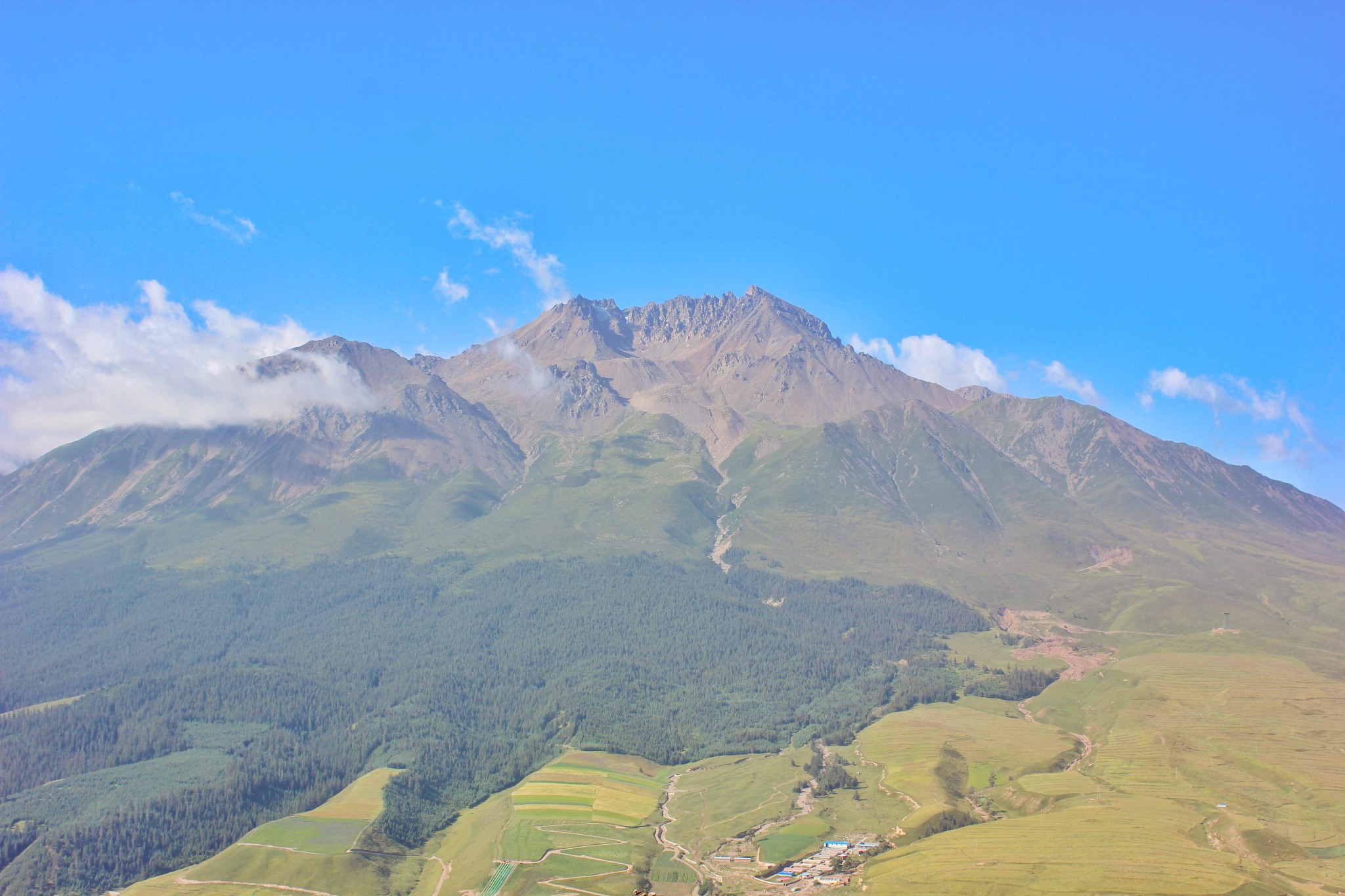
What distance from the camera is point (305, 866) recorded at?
144 meters

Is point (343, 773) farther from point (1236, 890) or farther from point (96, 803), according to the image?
point (1236, 890)

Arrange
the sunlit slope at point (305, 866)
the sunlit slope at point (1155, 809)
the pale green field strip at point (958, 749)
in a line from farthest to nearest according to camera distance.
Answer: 1. the pale green field strip at point (958, 749)
2. the sunlit slope at point (305, 866)
3. the sunlit slope at point (1155, 809)

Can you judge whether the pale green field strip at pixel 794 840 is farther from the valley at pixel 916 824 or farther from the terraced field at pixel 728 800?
the terraced field at pixel 728 800

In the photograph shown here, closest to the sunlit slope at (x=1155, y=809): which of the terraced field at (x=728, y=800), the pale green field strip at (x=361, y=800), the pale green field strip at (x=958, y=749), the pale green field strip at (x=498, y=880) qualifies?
the pale green field strip at (x=958, y=749)

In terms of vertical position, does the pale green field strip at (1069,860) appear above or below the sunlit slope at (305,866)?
above

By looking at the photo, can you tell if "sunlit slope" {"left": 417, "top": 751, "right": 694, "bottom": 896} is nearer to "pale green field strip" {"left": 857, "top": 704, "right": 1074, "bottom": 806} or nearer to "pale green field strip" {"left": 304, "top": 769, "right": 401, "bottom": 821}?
"pale green field strip" {"left": 304, "top": 769, "right": 401, "bottom": 821}

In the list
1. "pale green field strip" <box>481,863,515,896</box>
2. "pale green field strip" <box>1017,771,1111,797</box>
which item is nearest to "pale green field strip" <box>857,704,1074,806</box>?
"pale green field strip" <box>1017,771,1111,797</box>

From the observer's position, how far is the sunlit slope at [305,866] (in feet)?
458

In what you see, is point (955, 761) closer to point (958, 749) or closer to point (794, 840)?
point (958, 749)

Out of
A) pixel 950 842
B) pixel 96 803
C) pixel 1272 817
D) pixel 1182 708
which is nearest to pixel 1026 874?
pixel 950 842

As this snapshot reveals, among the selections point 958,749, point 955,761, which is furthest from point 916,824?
point 958,749

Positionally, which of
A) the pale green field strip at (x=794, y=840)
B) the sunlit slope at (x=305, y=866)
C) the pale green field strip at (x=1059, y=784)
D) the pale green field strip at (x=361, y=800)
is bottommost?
the sunlit slope at (x=305, y=866)

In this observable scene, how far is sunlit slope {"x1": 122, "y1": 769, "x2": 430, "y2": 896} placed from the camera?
139750 millimetres

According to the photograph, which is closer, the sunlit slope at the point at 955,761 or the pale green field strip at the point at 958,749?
the sunlit slope at the point at 955,761
